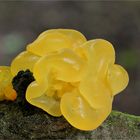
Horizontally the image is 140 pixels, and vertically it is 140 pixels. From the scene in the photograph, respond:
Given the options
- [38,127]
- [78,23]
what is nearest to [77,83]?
[38,127]

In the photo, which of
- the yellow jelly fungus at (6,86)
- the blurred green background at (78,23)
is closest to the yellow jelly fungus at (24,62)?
the yellow jelly fungus at (6,86)

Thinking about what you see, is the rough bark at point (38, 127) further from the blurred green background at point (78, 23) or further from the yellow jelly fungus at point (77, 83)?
the blurred green background at point (78, 23)

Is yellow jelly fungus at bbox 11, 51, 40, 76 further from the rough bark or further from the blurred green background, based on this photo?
the blurred green background

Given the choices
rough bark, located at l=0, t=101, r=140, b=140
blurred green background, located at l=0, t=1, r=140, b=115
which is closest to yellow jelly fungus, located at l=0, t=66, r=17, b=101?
rough bark, located at l=0, t=101, r=140, b=140

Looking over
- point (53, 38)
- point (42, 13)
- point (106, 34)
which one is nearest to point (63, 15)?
point (42, 13)

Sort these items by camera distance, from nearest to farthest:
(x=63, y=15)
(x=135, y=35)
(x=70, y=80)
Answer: (x=70, y=80)
(x=135, y=35)
(x=63, y=15)

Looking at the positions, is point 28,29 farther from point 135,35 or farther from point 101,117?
point 101,117
